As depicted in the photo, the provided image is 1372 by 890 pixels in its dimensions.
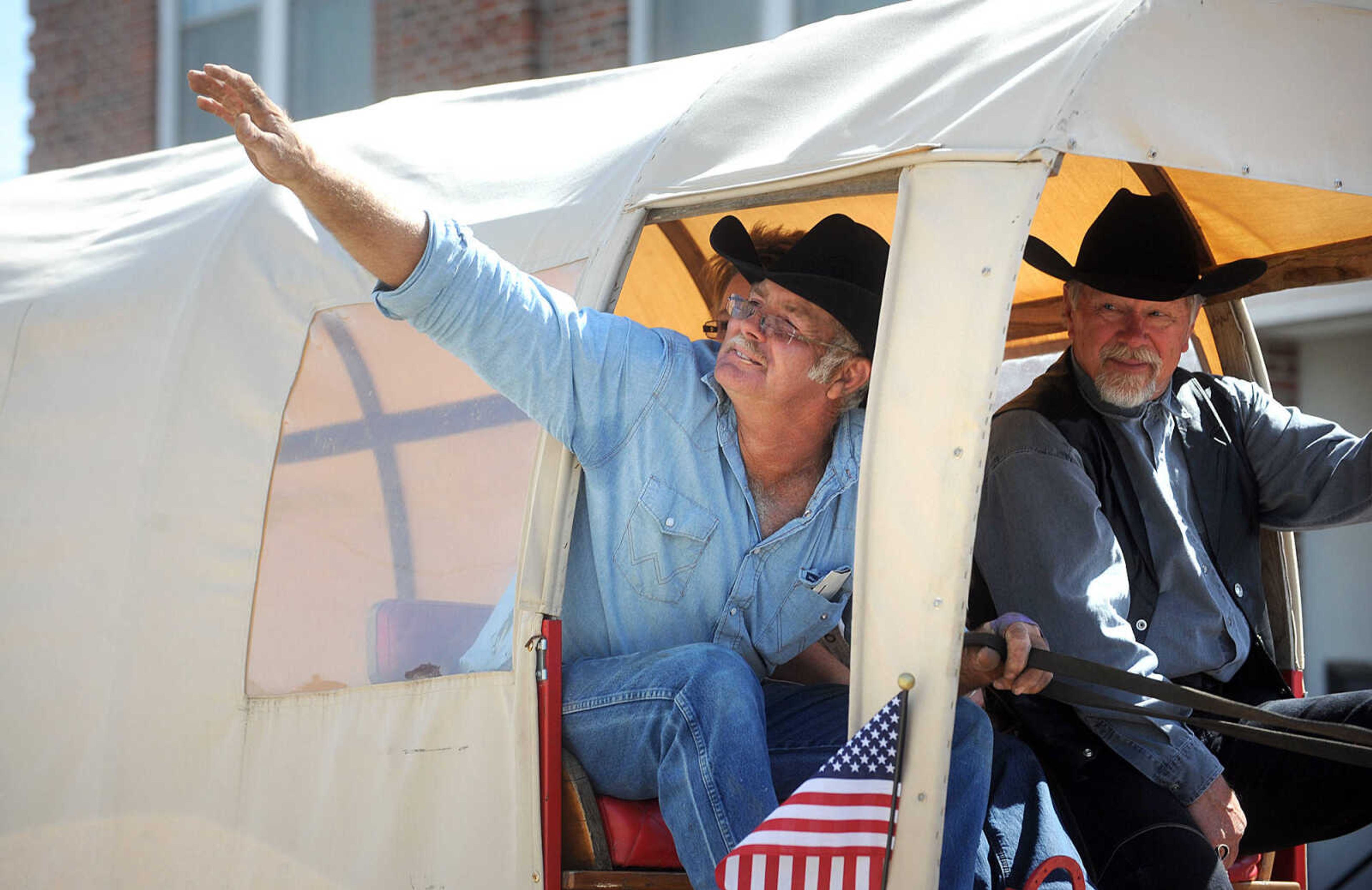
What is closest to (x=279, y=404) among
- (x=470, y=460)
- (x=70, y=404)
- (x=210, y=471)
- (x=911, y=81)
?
(x=210, y=471)

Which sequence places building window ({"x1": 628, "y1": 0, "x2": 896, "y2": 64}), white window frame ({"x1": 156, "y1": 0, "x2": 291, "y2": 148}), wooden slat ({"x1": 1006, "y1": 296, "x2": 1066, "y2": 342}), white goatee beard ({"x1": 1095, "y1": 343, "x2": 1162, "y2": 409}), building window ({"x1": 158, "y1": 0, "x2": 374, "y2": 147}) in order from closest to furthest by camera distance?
1. white goatee beard ({"x1": 1095, "y1": 343, "x2": 1162, "y2": 409})
2. wooden slat ({"x1": 1006, "y1": 296, "x2": 1066, "y2": 342})
3. building window ({"x1": 628, "y1": 0, "x2": 896, "y2": 64})
4. building window ({"x1": 158, "y1": 0, "x2": 374, "y2": 147})
5. white window frame ({"x1": 156, "y1": 0, "x2": 291, "y2": 148})

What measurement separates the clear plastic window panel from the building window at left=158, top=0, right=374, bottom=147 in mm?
6301

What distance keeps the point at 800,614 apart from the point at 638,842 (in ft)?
1.98

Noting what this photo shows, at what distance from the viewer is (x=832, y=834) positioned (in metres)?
2.48

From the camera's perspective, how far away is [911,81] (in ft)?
9.45

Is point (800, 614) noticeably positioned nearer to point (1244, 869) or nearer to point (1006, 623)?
point (1006, 623)

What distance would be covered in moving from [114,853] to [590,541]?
5.08ft

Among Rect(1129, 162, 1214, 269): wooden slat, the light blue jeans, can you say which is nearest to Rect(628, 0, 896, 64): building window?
Rect(1129, 162, 1214, 269): wooden slat

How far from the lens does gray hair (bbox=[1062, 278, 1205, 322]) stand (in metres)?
3.93

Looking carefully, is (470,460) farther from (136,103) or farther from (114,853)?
(136,103)

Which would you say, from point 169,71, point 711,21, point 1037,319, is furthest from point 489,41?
point 1037,319

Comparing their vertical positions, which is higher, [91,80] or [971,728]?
[91,80]

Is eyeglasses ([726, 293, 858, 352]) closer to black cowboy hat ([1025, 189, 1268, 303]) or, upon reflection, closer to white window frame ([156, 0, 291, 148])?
black cowboy hat ([1025, 189, 1268, 303])

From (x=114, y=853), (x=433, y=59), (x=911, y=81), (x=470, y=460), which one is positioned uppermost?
(x=433, y=59)
